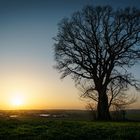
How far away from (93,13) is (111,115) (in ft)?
41.4

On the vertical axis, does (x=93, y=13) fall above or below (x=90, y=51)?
above

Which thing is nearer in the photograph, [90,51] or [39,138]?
[39,138]

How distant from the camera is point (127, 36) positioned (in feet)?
130

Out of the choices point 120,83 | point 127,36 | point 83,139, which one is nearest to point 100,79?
point 120,83

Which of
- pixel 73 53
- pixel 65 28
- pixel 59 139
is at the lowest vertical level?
pixel 59 139

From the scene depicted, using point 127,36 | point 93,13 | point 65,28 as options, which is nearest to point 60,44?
point 65,28

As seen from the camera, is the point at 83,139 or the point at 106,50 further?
the point at 106,50

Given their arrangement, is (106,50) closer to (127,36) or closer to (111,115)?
(127,36)

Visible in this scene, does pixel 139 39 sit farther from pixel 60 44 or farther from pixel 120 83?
pixel 60 44

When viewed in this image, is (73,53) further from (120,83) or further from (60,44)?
(120,83)

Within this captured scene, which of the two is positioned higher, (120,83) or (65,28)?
(65,28)

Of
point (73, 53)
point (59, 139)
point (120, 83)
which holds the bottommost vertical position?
point (59, 139)

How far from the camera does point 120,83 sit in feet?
127

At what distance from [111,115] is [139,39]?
31.8ft
